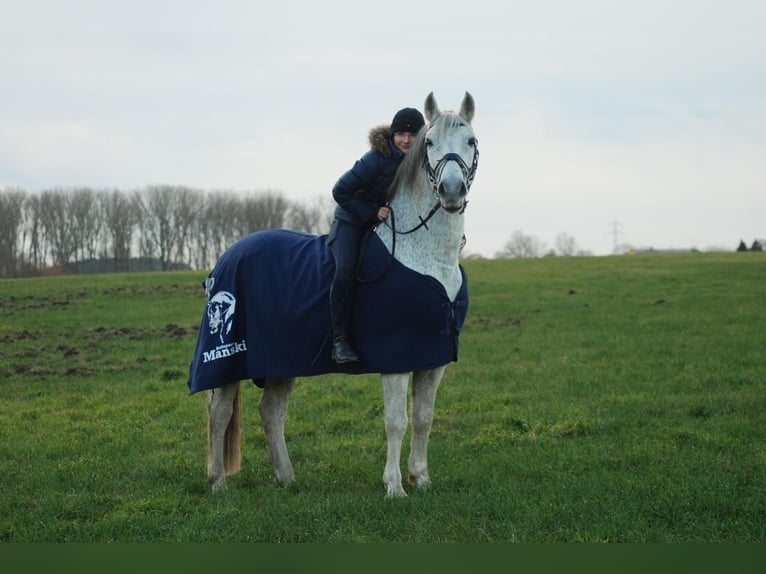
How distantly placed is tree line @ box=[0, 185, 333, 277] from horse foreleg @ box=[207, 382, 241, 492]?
2715 inches

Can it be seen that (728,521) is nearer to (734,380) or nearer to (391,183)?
(391,183)

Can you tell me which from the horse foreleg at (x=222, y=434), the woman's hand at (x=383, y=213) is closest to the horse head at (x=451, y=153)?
the woman's hand at (x=383, y=213)

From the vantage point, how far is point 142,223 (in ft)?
263

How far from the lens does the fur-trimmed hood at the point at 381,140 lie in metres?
6.91

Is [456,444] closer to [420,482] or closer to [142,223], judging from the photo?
[420,482]

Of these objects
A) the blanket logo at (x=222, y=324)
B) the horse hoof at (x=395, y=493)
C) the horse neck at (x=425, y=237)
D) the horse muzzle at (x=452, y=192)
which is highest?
the horse muzzle at (x=452, y=192)

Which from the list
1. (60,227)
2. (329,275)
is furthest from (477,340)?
(60,227)

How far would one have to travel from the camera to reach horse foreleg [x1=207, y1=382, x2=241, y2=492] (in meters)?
7.45

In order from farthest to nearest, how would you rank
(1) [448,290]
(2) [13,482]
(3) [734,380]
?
(3) [734,380] < (2) [13,482] < (1) [448,290]

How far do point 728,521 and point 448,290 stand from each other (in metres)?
2.81

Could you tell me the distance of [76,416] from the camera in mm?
11133

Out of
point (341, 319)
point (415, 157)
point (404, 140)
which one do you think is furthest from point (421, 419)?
point (404, 140)

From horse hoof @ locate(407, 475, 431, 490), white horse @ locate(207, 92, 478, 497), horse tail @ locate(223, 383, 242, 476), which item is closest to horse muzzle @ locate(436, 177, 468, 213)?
white horse @ locate(207, 92, 478, 497)

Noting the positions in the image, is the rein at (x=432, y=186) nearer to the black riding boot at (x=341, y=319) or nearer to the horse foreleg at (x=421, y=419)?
the black riding boot at (x=341, y=319)
